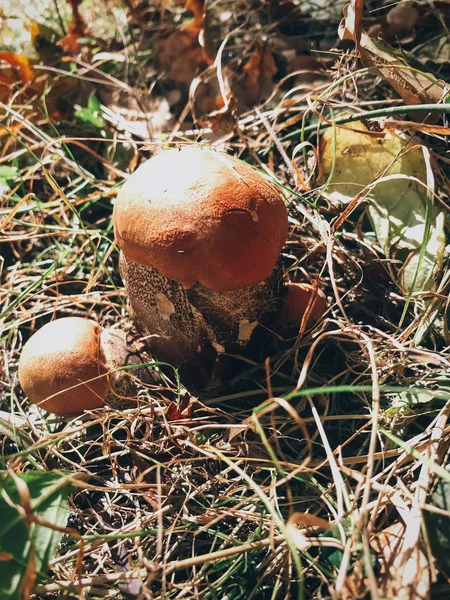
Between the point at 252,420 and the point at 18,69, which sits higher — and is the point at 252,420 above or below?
below

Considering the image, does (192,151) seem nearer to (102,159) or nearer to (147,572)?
(102,159)

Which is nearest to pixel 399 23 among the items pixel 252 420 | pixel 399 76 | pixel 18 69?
pixel 399 76

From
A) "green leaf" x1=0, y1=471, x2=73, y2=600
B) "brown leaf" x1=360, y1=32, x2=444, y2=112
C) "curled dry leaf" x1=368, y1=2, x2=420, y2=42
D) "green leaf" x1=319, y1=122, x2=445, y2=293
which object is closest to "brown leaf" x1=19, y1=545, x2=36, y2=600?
"green leaf" x1=0, y1=471, x2=73, y2=600

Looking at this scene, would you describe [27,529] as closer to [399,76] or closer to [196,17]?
[399,76]

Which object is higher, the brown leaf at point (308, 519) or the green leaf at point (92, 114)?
the green leaf at point (92, 114)

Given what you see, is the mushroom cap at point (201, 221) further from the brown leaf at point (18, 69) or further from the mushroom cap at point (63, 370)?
the brown leaf at point (18, 69)

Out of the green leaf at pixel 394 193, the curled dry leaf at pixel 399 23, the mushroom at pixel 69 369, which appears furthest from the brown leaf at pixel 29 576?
the curled dry leaf at pixel 399 23

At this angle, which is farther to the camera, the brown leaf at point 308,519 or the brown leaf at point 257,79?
the brown leaf at point 257,79
